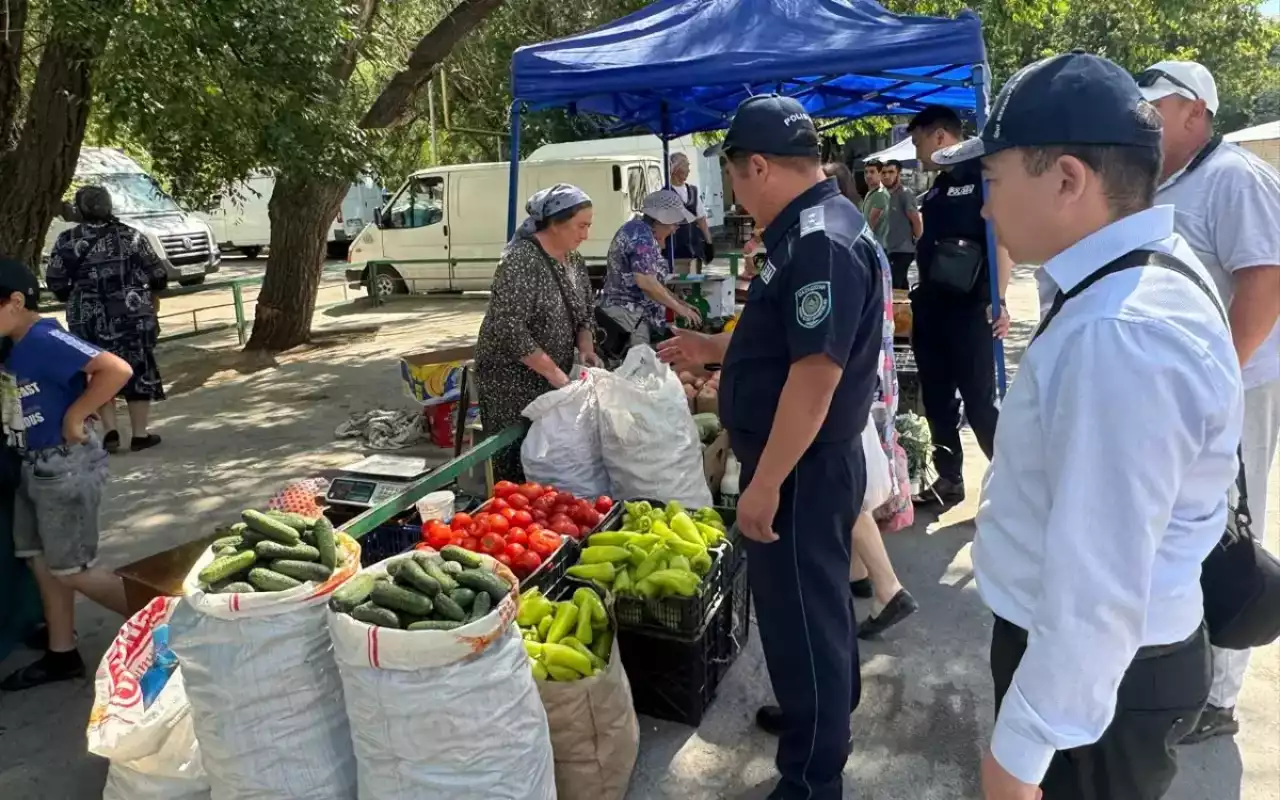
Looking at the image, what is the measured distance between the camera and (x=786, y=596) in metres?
2.47

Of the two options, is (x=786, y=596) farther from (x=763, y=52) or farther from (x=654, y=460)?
(x=763, y=52)

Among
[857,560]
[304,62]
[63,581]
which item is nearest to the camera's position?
[63,581]

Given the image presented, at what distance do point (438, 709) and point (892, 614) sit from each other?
211cm

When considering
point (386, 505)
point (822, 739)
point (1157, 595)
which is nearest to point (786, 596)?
point (822, 739)

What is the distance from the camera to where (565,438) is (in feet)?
13.4

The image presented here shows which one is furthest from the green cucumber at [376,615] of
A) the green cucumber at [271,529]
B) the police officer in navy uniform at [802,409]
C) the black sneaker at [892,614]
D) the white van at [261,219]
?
the white van at [261,219]

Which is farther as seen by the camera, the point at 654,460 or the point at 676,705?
the point at 654,460

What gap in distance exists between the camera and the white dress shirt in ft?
3.75

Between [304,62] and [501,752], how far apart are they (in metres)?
4.60

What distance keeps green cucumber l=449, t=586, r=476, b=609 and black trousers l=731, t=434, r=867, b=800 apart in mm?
768

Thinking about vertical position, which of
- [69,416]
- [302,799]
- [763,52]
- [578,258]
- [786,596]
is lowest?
[302,799]

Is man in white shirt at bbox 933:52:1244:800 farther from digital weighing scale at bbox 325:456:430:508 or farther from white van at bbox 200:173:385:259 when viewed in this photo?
white van at bbox 200:173:385:259

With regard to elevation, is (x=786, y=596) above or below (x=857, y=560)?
above

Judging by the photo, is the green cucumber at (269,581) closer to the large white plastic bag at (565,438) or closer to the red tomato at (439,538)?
the red tomato at (439,538)
